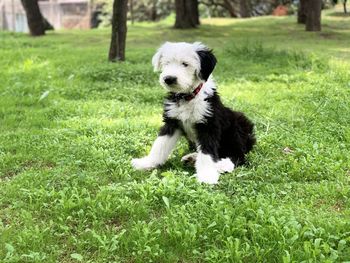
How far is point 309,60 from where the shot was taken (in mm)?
10742

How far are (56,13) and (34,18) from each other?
14.6 meters

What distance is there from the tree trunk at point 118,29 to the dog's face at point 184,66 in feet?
20.9

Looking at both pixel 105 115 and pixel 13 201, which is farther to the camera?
pixel 105 115

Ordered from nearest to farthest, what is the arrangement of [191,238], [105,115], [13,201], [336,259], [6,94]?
[336,259]
[191,238]
[13,201]
[105,115]
[6,94]

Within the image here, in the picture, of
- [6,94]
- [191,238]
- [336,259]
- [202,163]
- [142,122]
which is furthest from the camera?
[6,94]

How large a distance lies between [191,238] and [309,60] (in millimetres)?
8003

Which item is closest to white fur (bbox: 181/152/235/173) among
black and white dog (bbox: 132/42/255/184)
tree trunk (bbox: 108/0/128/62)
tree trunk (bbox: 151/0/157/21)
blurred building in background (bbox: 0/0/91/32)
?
black and white dog (bbox: 132/42/255/184)

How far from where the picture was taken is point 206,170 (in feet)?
15.3

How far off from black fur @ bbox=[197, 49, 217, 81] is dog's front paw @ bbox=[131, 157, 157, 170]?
3.11ft

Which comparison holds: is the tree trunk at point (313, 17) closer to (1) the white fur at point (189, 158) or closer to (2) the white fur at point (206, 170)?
(1) the white fur at point (189, 158)

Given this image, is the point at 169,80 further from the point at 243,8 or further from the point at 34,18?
the point at 243,8

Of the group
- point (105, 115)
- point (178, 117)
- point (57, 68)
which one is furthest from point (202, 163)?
point (57, 68)

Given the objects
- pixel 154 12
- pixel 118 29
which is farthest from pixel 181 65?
pixel 154 12

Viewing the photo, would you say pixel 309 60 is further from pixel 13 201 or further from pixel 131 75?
pixel 13 201
